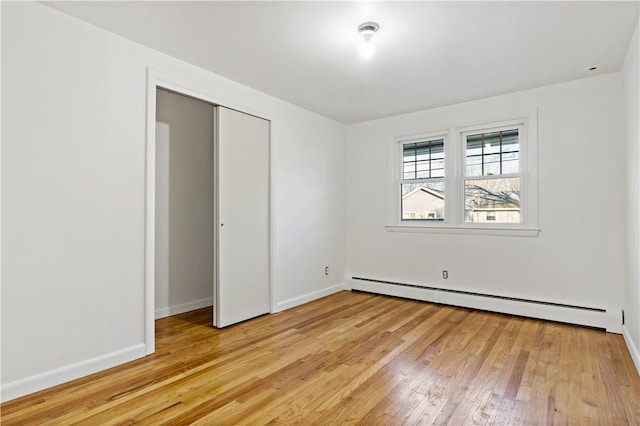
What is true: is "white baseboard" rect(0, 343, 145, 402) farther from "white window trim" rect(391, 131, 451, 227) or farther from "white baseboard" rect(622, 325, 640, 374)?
"white baseboard" rect(622, 325, 640, 374)

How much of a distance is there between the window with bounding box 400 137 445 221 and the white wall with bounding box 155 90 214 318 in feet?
8.66

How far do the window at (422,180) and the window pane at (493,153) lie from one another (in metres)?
0.37

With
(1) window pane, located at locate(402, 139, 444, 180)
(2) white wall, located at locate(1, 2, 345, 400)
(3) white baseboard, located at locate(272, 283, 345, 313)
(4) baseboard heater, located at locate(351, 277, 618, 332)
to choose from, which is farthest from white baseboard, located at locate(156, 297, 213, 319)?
(1) window pane, located at locate(402, 139, 444, 180)

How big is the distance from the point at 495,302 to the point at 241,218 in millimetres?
3040

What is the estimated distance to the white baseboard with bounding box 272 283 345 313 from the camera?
4.24 meters

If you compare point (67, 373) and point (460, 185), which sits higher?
point (460, 185)

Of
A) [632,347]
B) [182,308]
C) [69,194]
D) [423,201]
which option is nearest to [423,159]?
[423,201]

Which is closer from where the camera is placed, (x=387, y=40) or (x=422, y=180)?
(x=387, y=40)

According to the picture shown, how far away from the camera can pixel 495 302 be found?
162 inches

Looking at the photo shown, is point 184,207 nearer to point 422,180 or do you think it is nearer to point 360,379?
point 360,379

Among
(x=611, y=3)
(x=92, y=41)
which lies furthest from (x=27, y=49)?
(x=611, y=3)

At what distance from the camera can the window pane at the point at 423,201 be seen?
471cm

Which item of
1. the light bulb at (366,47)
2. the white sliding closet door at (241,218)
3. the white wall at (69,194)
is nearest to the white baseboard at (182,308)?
the white sliding closet door at (241,218)

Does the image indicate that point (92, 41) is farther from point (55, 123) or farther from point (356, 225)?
point (356, 225)
